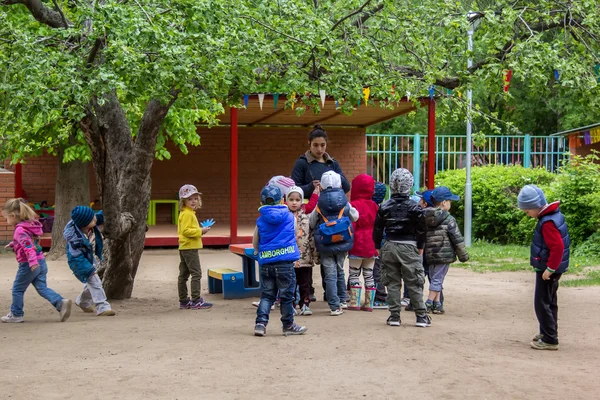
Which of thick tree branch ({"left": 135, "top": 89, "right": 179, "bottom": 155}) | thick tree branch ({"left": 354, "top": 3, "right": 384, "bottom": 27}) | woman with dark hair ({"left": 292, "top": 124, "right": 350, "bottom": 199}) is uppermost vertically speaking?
thick tree branch ({"left": 354, "top": 3, "right": 384, "bottom": 27})

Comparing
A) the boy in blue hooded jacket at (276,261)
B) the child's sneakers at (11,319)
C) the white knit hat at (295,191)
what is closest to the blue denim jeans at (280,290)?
the boy in blue hooded jacket at (276,261)

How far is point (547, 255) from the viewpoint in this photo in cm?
720

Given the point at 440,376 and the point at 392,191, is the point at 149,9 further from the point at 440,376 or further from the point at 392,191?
the point at 440,376

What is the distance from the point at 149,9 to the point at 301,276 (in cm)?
308

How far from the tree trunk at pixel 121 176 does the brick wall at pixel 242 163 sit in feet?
37.3

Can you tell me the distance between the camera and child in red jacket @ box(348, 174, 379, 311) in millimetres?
9375

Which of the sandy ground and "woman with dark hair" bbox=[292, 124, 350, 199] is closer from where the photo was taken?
the sandy ground

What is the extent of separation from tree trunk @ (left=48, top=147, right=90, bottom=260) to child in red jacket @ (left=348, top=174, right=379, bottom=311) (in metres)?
9.14

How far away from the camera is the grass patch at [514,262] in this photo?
13027 mm

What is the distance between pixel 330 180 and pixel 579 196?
353 inches

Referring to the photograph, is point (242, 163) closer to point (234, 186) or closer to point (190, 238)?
point (234, 186)

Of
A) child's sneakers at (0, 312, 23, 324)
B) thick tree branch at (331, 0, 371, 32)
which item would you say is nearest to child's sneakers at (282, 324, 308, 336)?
child's sneakers at (0, 312, 23, 324)

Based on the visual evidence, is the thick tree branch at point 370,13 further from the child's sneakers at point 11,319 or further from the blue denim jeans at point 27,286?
the child's sneakers at point 11,319

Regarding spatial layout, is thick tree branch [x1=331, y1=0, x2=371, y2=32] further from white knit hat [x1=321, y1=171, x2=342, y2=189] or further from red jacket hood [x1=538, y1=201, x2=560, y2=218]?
red jacket hood [x1=538, y1=201, x2=560, y2=218]
